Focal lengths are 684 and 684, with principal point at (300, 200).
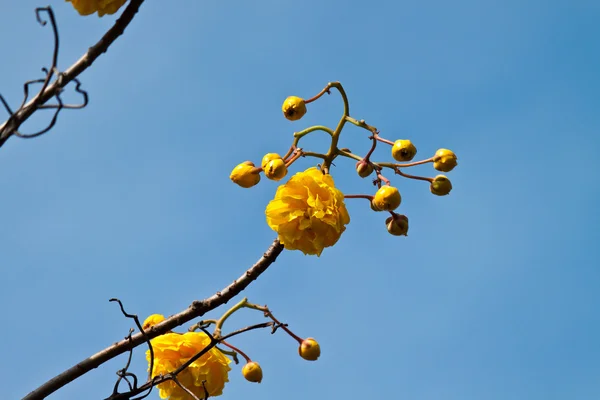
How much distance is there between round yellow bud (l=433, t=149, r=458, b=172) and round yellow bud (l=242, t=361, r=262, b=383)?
4.98 ft

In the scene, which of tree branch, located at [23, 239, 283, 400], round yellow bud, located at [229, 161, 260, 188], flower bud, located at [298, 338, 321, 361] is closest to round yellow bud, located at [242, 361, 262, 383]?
flower bud, located at [298, 338, 321, 361]

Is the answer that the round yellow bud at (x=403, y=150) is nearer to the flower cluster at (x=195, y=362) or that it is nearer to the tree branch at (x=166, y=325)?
the tree branch at (x=166, y=325)

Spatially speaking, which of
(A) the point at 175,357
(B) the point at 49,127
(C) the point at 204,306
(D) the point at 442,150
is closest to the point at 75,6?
(B) the point at 49,127

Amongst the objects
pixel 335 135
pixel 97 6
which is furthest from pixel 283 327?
pixel 97 6

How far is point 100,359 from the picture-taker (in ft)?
9.69

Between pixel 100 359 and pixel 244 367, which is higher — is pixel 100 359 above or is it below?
below

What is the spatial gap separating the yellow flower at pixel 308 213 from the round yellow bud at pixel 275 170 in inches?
3.0

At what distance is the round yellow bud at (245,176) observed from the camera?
3.72 m

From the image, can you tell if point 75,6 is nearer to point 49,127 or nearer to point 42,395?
point 49,127

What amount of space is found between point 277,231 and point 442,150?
116 cm

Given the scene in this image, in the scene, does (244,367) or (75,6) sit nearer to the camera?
(75,6)

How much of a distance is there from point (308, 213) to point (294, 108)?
2.36ft

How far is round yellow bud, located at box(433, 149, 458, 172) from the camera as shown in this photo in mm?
3908

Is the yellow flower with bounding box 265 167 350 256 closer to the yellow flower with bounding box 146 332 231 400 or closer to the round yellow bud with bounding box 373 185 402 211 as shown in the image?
the round yellow bud with bounding box 373 185 402 211
